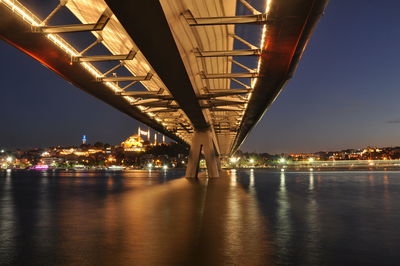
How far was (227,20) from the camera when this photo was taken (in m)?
15.3

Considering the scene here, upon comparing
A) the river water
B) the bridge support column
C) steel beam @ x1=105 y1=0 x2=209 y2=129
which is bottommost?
the river water

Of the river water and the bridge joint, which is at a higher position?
the bridge joint

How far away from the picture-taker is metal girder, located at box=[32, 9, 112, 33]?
1543 centimetres

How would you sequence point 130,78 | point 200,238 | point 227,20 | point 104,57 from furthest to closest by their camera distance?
point 130,78
point 104,57
point 227,20
point 200,238

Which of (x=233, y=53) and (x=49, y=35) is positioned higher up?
(x=49, y=35)

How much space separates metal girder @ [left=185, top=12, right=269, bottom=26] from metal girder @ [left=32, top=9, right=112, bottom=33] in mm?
3189

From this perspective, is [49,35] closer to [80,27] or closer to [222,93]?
[80,27]

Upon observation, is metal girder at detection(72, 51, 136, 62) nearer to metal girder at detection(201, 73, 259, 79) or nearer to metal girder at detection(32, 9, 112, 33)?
metal girder at detection(32, 9, 112, 33)

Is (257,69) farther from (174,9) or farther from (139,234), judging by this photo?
(139,234)

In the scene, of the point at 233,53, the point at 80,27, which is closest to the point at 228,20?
the point at 233,53

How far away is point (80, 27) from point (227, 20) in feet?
19.6

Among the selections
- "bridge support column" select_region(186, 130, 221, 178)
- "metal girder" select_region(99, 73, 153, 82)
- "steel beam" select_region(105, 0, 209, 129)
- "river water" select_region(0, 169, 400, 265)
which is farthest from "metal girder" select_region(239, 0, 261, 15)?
"bridge support column" select_region(186, 130, 221, 178)

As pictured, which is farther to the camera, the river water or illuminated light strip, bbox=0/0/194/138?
illuminated light strip, bbox=0/0/194/138

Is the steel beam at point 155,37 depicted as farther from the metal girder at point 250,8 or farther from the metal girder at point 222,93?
the metal girder at point 222,93
